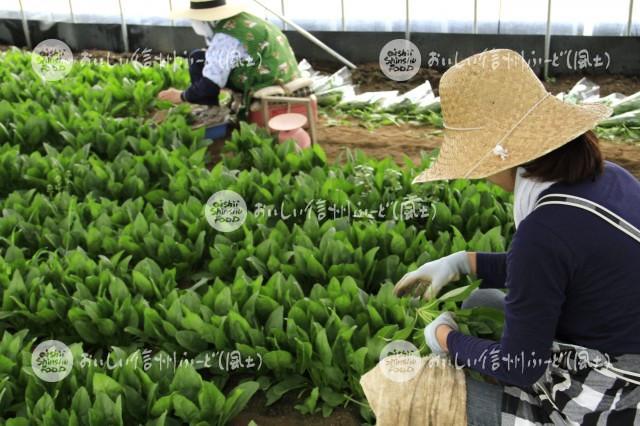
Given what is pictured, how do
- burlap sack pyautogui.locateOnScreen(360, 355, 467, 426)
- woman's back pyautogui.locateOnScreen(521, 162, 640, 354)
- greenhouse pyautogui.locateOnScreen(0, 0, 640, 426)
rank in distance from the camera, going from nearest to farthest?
woman's back pyautogui.locateOnScreen(521, 162, 640, 354) < greenhouse pyautogui.locateOnScreen(0, 0, 640, 426) < burlap sack pyautogui.locateOnScreen(360, 355, 467, 426)

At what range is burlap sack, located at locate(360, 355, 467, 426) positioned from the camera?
2.21 metres

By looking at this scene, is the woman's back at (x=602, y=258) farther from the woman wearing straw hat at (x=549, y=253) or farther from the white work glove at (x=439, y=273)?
the white work glove at (x=439, y=273)

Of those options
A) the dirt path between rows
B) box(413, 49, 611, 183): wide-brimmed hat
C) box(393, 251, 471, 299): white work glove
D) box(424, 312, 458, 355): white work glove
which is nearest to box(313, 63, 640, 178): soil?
the dirt path between rows

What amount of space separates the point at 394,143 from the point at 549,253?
129 inches

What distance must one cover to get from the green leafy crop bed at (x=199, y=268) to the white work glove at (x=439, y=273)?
103mm

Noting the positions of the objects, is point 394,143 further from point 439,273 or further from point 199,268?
point 439,273

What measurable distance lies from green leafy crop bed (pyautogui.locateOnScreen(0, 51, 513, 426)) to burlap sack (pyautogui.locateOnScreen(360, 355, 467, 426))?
35cm

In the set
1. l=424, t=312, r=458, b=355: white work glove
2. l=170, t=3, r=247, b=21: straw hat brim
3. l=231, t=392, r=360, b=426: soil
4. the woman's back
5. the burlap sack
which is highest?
l=170, t=3, r=247, b=21: straw hat brim

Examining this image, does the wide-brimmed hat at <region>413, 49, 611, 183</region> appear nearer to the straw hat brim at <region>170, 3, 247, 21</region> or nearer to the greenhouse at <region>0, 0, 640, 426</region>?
the greenhouse at <region>0, 0, 640, 426</region>

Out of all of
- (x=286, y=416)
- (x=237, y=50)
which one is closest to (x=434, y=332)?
(x=286, y=416)

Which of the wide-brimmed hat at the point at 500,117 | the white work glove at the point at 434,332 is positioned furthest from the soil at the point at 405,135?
the wide-brimmed hat at the point at 500,117

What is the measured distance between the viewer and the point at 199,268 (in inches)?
147

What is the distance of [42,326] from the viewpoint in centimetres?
328

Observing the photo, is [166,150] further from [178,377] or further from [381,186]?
[178,377]
